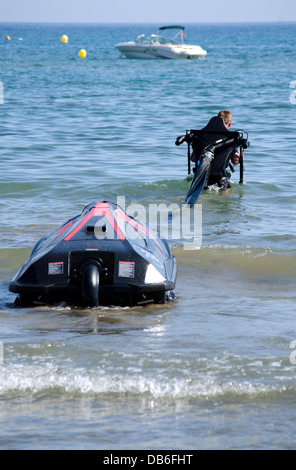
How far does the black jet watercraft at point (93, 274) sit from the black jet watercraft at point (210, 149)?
14.2ft

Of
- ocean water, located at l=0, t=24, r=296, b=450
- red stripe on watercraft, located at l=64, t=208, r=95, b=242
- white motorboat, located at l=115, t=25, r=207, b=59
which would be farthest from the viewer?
white motorboat, located at l=115, t=25, r=207, b=59

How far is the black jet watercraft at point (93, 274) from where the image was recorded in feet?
17.7

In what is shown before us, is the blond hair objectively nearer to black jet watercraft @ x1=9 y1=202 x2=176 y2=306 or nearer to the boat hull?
black jet watercraft @ x1=9 y1=202 x2=176 y2=306

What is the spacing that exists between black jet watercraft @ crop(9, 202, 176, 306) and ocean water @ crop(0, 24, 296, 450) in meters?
0.19

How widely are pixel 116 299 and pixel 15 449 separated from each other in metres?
2.01

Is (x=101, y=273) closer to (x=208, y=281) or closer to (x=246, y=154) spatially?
(x=208, y=281)

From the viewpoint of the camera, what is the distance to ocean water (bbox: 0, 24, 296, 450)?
3.93 meters

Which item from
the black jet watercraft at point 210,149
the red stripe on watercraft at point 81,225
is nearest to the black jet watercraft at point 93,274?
the red stripe on watercraft at point 81,225

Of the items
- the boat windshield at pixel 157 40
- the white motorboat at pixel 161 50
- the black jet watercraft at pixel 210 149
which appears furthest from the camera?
the boat windshield at pixel 157 40

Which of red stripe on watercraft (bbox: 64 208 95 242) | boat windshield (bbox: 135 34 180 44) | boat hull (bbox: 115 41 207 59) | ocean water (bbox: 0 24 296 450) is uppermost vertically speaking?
boat windshield (bbox: 135 34 180 44)

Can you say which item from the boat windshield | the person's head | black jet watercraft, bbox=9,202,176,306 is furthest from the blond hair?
the boat windshield

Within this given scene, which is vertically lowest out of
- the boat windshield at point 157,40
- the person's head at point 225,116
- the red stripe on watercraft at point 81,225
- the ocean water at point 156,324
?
the ocean water at point 156,324

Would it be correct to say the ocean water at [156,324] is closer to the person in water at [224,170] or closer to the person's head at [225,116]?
the person in water at [224,170]

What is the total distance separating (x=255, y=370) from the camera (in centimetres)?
459
